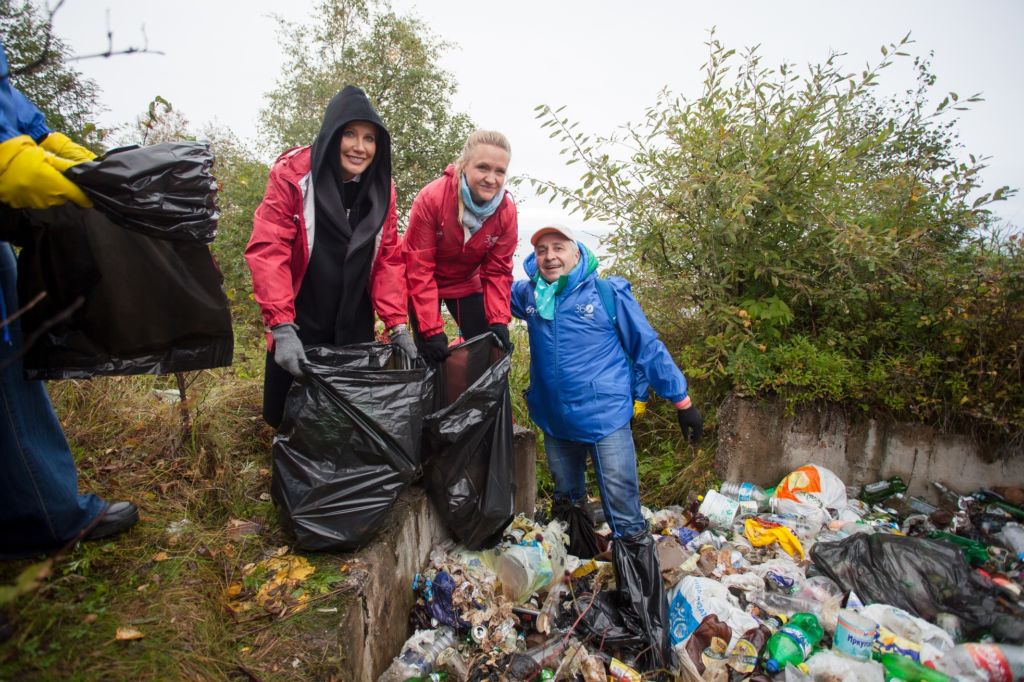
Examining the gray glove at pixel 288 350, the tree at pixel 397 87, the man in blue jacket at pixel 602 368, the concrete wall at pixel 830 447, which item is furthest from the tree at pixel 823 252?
the tree at pixel 397 87

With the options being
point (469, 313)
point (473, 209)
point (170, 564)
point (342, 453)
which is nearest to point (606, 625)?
point (342, 453)

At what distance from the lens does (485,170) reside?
8.20ft

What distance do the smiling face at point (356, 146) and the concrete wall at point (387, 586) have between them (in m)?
1.46

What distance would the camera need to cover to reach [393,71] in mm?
11406

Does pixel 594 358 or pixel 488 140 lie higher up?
pixel 488 140

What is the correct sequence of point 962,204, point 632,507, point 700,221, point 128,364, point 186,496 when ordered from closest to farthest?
point 128,364 → point 186,496 → point 632,507 → point 962,204 → point 700,221

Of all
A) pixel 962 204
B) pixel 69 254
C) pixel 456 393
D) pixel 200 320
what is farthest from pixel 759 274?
pixel 69 254

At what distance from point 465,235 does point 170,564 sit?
1.78m

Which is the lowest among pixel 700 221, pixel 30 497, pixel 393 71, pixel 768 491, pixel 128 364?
pixel 768 491

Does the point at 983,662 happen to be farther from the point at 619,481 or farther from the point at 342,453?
the point at 342,453

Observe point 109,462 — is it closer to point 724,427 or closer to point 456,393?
point 456,393

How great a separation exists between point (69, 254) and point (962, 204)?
4.87 metres

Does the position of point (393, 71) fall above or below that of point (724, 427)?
above

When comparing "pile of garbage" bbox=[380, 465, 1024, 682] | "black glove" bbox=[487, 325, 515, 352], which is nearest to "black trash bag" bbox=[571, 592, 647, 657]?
"pile of garbage" bbox=[380, 465, 1024, 682]
